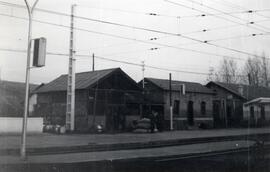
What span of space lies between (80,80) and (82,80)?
0.09 metres

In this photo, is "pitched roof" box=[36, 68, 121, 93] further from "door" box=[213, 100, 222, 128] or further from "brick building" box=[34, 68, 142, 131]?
"door" box=[213, 100, 222, 128]

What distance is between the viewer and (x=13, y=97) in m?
10.1

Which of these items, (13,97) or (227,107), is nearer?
(13,97)

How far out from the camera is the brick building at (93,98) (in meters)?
13.6

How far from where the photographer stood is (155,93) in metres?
25.3

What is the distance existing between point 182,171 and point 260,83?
1154 centimetres

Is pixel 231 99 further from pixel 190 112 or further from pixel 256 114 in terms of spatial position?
pixel 190 112

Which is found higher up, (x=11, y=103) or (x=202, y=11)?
(x=202, y=11)

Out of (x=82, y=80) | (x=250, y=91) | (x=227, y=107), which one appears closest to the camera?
(x=82, y=80)

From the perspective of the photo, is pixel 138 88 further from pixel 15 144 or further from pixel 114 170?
pixel 114 170

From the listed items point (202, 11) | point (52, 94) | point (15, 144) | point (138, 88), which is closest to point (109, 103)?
point (138, 88)

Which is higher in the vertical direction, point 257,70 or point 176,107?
point 257,70

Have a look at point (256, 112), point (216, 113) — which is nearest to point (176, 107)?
point (216, 113)

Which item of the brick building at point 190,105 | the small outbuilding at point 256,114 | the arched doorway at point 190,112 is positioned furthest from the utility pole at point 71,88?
the arched doorway at point 190,112
